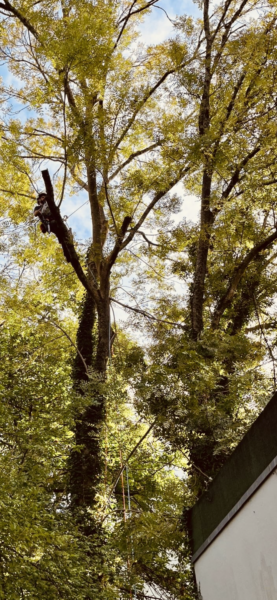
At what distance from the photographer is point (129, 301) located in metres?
10.2

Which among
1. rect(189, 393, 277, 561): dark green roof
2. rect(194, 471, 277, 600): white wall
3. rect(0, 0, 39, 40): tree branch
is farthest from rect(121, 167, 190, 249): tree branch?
rect(194, 471, 277, 600): white wall

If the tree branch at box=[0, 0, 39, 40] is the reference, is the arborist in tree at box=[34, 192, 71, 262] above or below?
below

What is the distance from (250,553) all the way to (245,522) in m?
0.23

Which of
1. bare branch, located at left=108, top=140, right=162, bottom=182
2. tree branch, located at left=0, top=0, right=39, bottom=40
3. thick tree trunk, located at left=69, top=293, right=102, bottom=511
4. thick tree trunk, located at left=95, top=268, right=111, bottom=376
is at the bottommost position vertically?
thick tree trunk, located at left=69, top=293, right=102, bottom=511

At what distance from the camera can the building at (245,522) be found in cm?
329

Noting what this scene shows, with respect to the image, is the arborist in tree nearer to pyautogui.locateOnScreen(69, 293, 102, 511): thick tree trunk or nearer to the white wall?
pyautogui.locateOnScreen(69, 293, 102, 511): thick tree trunk

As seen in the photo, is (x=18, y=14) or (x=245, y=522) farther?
(x=18, y=14)

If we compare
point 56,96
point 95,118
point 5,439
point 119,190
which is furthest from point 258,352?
point 56,96

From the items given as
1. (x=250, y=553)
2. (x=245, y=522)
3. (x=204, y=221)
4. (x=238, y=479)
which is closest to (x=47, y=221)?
(x=204, y=221)

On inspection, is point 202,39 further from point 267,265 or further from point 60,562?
point 60,562

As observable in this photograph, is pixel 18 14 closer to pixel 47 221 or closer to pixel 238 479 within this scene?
pixel 47 221

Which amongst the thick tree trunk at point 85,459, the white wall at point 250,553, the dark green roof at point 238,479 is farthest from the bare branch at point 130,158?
the white wall at point 250,553

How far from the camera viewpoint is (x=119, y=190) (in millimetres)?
7898

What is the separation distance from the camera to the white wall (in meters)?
3.23
